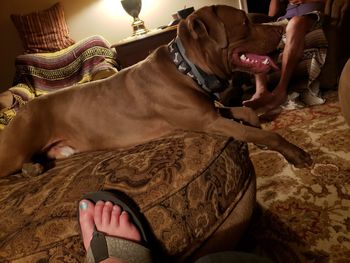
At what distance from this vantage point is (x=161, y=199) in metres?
0.94

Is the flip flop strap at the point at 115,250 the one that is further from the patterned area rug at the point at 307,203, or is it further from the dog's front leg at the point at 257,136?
the dog's front leg at the point at 257,136

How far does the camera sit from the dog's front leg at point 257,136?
4.49 feet

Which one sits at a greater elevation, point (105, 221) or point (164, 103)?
point (164, 103)

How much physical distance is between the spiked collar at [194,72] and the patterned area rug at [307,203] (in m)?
0.54

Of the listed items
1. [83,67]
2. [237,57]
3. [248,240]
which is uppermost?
[237,57]

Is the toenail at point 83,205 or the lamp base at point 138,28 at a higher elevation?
the lamp base at point 138,28

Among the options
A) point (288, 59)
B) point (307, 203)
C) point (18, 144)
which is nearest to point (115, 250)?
point (307, 203)

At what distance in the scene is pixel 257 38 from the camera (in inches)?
60.8

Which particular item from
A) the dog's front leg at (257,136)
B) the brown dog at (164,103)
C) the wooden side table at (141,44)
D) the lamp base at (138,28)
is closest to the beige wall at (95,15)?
the lamp base at (138,28)

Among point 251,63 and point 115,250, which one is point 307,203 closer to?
point 251,63

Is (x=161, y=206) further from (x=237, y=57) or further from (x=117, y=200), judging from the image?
(x=237, y=57)

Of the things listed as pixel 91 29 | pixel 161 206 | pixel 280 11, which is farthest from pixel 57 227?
pixel 91 29

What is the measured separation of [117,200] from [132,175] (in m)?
0.09

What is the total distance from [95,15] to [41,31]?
2.12 feet
